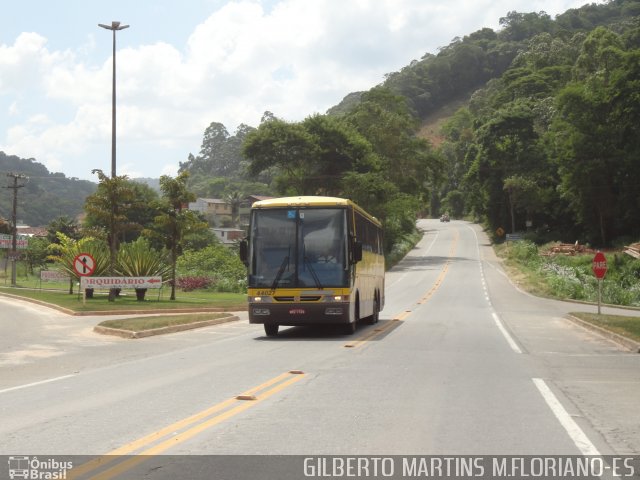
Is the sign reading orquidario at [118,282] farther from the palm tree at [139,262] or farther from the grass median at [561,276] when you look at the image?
the grass median at [561,276]

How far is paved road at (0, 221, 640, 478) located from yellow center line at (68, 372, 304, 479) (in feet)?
0.12

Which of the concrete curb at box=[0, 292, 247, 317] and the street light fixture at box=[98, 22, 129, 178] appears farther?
the street light fixture at box=[98, 22, 129, 178]

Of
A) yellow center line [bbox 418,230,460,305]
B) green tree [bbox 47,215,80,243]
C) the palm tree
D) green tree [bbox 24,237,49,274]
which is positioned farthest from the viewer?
green tree [bbox 47,215,80,243]

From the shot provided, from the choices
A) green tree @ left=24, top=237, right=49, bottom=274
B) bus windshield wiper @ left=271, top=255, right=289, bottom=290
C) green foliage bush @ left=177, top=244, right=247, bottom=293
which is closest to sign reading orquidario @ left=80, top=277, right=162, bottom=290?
bus windshield wiper @ left=271, top=255, right=289, bottom=290

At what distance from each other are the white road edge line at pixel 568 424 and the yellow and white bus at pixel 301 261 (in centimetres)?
865

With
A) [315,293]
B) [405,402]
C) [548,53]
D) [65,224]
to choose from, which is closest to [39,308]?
[315,293]

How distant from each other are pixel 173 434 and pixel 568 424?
4297mm

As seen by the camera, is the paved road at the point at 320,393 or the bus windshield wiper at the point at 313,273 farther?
the bus windshield wiper at the point at 313,273

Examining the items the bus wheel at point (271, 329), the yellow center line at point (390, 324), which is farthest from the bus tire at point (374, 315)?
the bus wheel at point (271, 329)

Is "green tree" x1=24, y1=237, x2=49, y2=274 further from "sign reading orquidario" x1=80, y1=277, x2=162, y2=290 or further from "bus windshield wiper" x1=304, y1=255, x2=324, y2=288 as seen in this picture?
"bus windshield wiper" x1=304, y1=255, x2=324, y2=288

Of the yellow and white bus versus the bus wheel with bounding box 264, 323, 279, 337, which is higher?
the yellow and white bus

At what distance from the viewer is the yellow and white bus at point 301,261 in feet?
65.4

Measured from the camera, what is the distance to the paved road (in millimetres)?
7637

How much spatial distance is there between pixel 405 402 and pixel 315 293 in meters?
9.95
